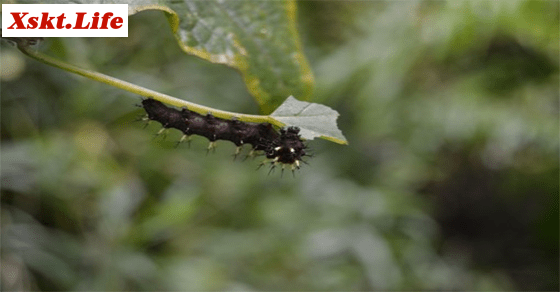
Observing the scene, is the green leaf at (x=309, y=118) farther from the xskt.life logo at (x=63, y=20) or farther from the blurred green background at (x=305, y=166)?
the blurred green background at (x=305, y=166)

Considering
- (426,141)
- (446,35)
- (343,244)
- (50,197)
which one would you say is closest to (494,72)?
(426,141)

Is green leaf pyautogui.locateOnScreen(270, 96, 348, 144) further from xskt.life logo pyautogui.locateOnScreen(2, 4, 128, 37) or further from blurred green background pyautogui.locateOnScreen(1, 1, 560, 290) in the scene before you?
blurred green background pyautogui.locateOnScreen(1, 1, 560, 290)

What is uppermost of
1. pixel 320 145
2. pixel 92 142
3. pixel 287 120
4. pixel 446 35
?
pixel 446 35

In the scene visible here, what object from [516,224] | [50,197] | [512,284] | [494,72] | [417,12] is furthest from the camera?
[516,224]

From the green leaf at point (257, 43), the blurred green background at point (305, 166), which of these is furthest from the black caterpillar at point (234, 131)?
the blurred green background at point (305, 166)

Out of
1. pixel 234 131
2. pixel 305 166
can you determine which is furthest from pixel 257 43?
pixel 305 166

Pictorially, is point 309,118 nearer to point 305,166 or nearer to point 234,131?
point 234,131

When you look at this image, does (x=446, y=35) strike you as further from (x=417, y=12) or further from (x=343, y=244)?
(x=343, y=244)
